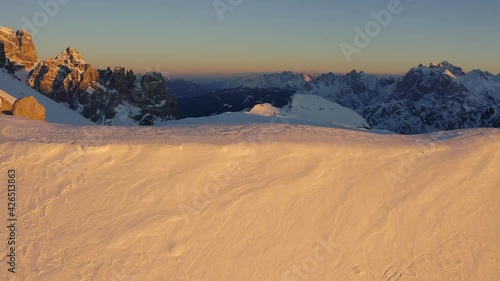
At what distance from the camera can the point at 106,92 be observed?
184 meters

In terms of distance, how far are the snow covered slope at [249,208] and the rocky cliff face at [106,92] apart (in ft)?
554

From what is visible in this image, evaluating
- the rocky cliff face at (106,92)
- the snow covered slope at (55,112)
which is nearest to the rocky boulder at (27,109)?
the snow covered slope at (55,112)

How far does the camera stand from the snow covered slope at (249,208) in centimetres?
917

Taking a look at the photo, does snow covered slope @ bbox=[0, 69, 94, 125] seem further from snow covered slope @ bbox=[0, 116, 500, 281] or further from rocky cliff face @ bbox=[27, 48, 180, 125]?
rocky cliff face @ bbox=[27, 48, 180, 125]

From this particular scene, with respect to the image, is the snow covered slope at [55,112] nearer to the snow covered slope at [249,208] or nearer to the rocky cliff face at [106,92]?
the snow covered slope at [249,208]

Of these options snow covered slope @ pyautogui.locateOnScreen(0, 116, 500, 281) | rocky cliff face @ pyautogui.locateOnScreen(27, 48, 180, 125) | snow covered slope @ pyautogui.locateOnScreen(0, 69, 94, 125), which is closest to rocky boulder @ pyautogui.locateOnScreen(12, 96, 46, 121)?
snow covered slope @ pyautogui.locateOnScreen(0, 116, 500, 281)

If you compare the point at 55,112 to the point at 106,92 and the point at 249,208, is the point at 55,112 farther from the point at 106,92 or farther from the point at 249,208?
the point at 106,92

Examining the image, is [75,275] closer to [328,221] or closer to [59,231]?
[59,231]

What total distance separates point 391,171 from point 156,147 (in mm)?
7111

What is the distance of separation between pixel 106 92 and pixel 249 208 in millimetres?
189960

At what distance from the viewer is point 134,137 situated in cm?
1212

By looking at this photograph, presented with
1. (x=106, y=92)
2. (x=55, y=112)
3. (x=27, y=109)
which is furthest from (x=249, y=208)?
(x=106, y=92)

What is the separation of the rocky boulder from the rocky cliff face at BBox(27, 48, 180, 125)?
159522 millimetres

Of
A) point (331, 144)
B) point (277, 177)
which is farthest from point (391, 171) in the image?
point (277, 177)
